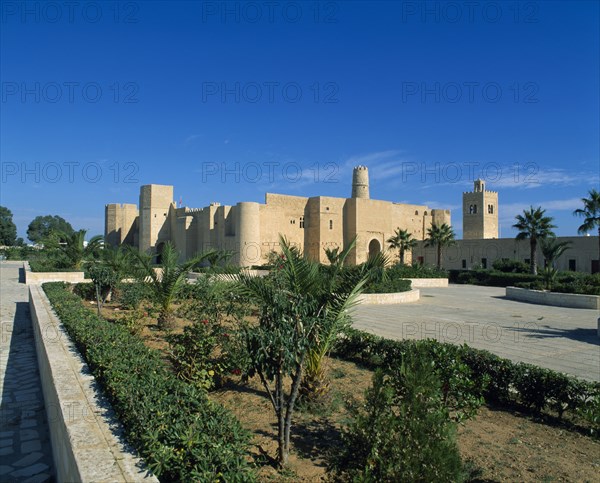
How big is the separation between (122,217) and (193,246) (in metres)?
12.5

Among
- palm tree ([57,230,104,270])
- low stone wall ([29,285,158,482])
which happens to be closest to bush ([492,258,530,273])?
palm tree ([57,230,104,270])

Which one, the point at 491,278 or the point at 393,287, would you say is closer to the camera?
the point at 393,287

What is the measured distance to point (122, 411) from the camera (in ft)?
10.7

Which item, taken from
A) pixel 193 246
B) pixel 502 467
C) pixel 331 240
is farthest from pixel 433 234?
pixel 502 467

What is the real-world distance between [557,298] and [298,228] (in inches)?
995

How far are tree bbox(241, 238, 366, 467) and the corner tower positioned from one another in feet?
163

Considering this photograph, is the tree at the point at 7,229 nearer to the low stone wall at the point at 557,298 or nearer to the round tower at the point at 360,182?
the round tower at the point at 360,182

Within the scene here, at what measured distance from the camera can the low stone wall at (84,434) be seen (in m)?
2.52

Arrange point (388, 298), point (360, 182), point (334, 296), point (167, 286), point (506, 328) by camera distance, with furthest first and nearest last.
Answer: point (360, 182) < point (388, 298) < point (506, 328) < point (167, 286) < point (334, 296)

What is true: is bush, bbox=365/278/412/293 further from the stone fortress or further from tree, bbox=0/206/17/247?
tree, bbox=0/206/17/247

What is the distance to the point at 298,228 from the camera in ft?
130

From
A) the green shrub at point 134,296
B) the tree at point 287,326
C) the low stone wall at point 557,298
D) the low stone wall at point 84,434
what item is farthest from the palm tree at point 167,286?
the low stone wall at point 557,298

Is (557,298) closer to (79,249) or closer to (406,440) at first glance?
(406,440)

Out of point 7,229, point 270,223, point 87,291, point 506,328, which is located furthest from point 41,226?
point 506,328
